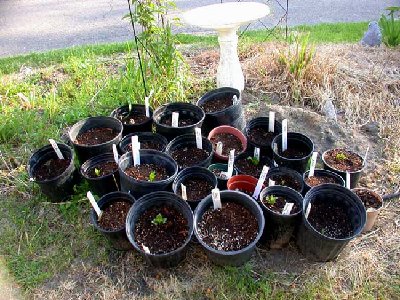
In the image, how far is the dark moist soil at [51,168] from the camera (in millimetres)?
2641

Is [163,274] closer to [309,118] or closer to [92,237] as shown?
[92,237]

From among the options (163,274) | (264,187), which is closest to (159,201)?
(163,274)

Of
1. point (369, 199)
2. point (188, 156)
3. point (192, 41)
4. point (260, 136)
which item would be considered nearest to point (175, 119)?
point (188, 156)

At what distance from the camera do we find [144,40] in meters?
3.26

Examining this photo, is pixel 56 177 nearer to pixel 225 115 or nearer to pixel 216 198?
pixel 216 198

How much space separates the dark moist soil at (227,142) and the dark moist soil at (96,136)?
2.54ft

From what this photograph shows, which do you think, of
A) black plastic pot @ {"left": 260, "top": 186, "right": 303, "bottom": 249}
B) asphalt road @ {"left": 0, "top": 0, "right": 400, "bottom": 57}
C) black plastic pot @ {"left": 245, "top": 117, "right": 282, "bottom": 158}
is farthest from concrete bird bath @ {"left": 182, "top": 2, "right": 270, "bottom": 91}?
asphalt road @ {"left": 0, "top": 0, "right": 400, "bottom": 57}

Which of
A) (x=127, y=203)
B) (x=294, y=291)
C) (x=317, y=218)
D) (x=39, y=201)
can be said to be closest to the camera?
(x=294, y=291)

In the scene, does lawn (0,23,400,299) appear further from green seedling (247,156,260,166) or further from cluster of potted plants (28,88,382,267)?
green seedling (247,156,260,166)

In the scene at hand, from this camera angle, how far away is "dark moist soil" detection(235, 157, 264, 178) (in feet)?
8.74

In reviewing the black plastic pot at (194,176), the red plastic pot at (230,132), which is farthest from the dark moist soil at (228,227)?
the red plastic pot at (230,132)

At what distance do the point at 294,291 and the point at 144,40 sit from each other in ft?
7.71

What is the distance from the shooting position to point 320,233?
206 centimetres

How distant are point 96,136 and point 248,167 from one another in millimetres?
1179
